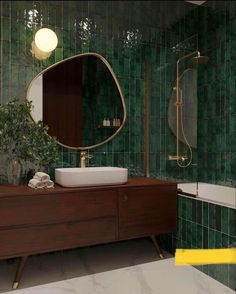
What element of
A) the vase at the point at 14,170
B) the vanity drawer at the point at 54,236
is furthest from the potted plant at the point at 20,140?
the vanity drawer at the point at 54,236

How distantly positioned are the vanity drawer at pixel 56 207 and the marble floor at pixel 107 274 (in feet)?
1.47

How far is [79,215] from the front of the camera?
1.99m

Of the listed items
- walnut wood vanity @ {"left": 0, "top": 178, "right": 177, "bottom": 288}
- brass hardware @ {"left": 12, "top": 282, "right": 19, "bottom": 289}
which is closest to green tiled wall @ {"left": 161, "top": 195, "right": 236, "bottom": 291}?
walnut wood vanity @ {"left": 0, "top": 178, "right": 177, "bottom": 288}

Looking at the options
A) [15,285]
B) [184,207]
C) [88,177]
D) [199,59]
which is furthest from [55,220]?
[199,59]

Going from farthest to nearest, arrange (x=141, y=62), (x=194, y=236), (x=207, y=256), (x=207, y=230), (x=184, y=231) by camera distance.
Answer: (x=141, y=62), (x=184, y=231), (x=194, y=236), (x=207, y=230), (x=207, y=256)

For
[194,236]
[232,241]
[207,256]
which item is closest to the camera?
[232,241]

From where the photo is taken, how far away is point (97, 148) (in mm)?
2602

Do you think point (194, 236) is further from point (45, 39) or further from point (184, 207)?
point (45, 39)

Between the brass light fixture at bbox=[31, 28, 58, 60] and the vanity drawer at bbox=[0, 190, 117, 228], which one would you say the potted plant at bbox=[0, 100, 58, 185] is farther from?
the brass light fixture at bbox=[31, 28, 58, 60]

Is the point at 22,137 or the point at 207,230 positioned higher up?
the point at 22,137

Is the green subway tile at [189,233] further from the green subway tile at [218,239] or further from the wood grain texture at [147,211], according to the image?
the green subway tile at [218,239]

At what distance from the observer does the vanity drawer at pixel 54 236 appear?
1797 mm

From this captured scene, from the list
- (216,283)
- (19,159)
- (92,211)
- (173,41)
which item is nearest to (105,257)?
(92,211)

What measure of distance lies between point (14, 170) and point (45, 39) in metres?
1.13
